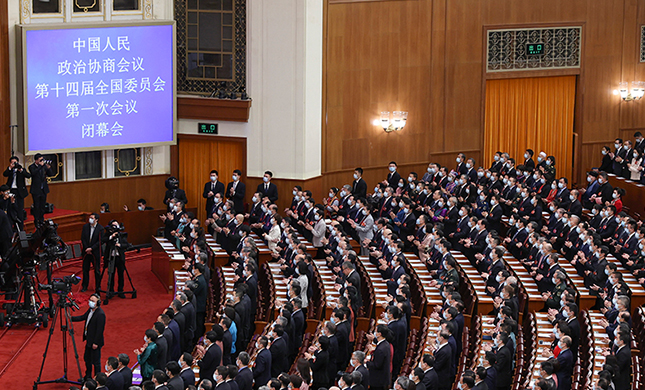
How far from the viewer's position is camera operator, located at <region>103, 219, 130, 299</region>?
53.2 feet

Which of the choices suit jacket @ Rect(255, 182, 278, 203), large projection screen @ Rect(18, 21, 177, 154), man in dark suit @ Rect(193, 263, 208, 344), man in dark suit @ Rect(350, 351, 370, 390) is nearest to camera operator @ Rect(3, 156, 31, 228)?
large projection screen @ Rect(18, 21, 177, 154)

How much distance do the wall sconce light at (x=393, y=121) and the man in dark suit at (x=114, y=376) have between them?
12.0 m

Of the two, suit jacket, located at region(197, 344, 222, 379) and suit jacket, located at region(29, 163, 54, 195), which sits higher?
suit jacket, located at region(29, 163, 54, 195)

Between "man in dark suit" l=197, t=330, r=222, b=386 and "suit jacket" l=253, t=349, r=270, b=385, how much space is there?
54 centimetres

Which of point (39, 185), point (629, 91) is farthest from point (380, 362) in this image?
point (629, 91)

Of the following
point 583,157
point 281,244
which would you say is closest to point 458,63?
point 583,157

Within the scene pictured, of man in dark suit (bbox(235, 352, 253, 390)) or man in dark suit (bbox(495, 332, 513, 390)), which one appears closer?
man in dark suit (bbox(235, 352, 253, 390))

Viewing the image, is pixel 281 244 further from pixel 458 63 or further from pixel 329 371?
pixel 458 63

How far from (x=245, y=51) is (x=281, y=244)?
5648 millimetres

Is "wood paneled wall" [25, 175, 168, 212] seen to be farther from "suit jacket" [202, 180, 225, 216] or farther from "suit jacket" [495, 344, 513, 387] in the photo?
"suit jacket" [495, 344, 513, 387]

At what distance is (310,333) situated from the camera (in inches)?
530

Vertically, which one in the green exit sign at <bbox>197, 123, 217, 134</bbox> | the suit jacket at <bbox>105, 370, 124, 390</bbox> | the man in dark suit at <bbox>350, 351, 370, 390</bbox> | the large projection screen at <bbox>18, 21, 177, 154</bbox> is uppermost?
the large projection screen at <bbox>18, 21, 177, 154</bbox>

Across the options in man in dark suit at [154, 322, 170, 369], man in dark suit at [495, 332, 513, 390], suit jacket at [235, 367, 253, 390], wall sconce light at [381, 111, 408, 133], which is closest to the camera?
suit jacket at [235, 367, 253, 390]

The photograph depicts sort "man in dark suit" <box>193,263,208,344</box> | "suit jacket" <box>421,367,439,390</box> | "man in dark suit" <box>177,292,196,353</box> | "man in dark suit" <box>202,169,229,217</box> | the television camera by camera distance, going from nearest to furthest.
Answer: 1. "suit jacket" <box>421,367,439,390</box>
2. "man in dark suit" <box>177,292,196,353</box>
3. "man in dark suit" <box>193,263,208,344</box>
4. the television camera
5. "man in dark suit" <box>202,169,229,217</box>
